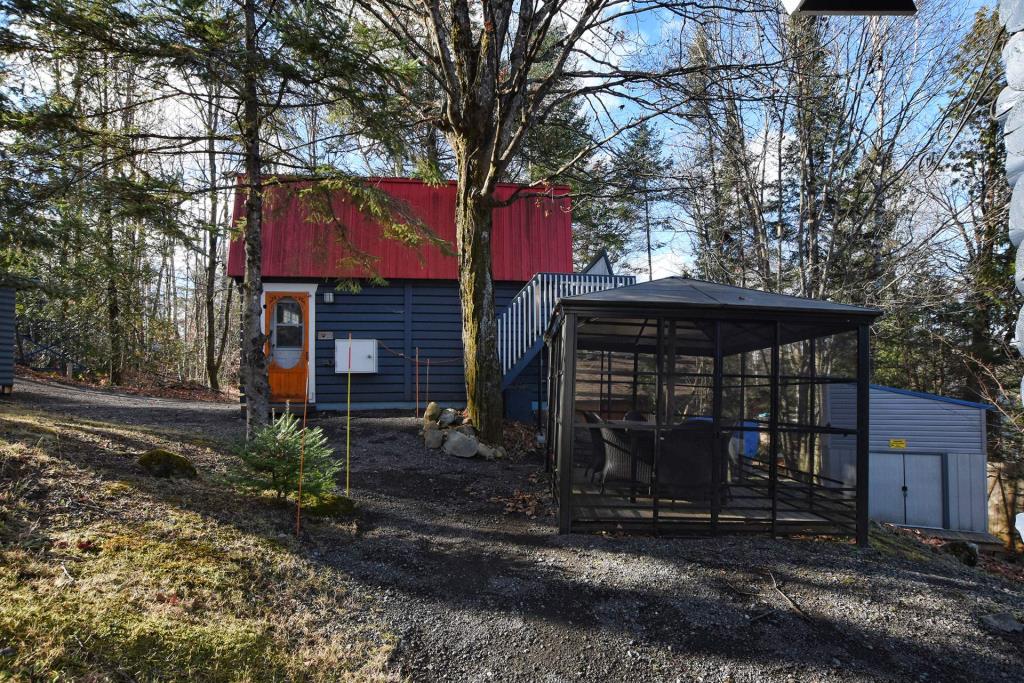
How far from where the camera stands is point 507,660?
11.0ft

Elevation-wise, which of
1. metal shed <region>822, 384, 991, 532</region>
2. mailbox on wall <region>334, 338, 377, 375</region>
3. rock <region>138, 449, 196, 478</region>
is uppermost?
mailbox on wall <region>334, 338, 377, 375</region>

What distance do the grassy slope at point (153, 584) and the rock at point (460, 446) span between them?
10.6 ft

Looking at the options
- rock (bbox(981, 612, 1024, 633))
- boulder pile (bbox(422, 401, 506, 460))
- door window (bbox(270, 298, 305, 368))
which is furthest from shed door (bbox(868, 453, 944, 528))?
door window (bbox(270, 298, 305, 368))

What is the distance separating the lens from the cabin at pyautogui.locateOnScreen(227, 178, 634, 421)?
11.5 metres

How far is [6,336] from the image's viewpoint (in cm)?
1092

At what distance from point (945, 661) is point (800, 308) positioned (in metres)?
2.97

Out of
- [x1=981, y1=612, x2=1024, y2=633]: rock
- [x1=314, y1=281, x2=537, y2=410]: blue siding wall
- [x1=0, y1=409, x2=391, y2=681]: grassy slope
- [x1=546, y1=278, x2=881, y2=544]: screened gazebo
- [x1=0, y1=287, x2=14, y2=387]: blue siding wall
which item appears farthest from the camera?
[x1=314, y1=281, x2=537, y2=410]: blue siding wall

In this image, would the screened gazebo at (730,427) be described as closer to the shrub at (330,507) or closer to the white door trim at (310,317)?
the shrub at (330,507)

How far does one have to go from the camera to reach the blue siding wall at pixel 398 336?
11797 mm

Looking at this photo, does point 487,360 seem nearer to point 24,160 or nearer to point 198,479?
point 198,479

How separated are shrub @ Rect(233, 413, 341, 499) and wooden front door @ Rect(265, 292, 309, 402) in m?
6.81

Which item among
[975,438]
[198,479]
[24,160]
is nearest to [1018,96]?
[198,479]

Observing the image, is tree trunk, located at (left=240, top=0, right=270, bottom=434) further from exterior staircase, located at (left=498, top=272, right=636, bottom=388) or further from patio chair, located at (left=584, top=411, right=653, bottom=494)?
exterior staircase, located at (left=498, top=272, right=636, bottom=388)

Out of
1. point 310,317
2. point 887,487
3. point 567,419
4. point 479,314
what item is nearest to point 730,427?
point 567,419
